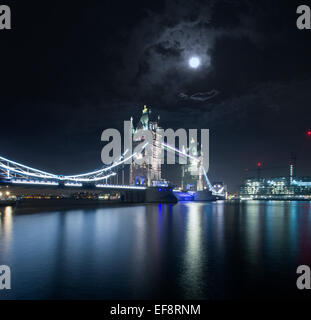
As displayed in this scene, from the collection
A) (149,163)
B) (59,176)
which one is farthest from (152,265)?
(149,163)

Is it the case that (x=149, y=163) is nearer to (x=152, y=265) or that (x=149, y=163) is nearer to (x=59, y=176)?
(x=59, y=176)

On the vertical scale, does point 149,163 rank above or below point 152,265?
above

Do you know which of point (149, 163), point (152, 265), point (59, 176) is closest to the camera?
point (152, 265)

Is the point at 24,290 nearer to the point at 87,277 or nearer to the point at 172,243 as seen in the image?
the point at 87,277

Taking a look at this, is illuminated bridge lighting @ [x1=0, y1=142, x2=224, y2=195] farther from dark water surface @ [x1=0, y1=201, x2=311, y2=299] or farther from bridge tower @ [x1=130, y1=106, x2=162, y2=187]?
dark water surface @ [x1=0, y1=201, x2=311, y2=299]

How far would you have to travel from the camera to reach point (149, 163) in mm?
64438

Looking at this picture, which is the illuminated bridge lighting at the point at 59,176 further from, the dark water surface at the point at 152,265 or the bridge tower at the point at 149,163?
the dark water surface at the point at 152,265

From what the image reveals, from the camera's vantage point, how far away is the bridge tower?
64.1m

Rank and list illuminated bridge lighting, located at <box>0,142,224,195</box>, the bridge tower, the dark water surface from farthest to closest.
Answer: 1. the bridge tower
2. illuminated bridge lighting, located at <box>0,142,224,195</box>
3. the dark water surface

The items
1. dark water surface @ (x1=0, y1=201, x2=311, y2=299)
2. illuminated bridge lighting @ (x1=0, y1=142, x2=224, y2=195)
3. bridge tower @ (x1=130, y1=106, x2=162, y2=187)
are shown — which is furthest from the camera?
bridge tower @ (x1=130, y1=106, x2=162, y2=187)

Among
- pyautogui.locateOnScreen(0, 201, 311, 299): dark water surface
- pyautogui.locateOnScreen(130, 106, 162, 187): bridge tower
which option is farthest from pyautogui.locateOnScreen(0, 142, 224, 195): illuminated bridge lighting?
pyautogui.locateOnScreen(0, 201, 311, 299): dark water surface

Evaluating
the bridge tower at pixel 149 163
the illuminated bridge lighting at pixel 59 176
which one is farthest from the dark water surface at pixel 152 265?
the bridge tower at pixel 149 163

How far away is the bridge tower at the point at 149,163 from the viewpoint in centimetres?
6406
